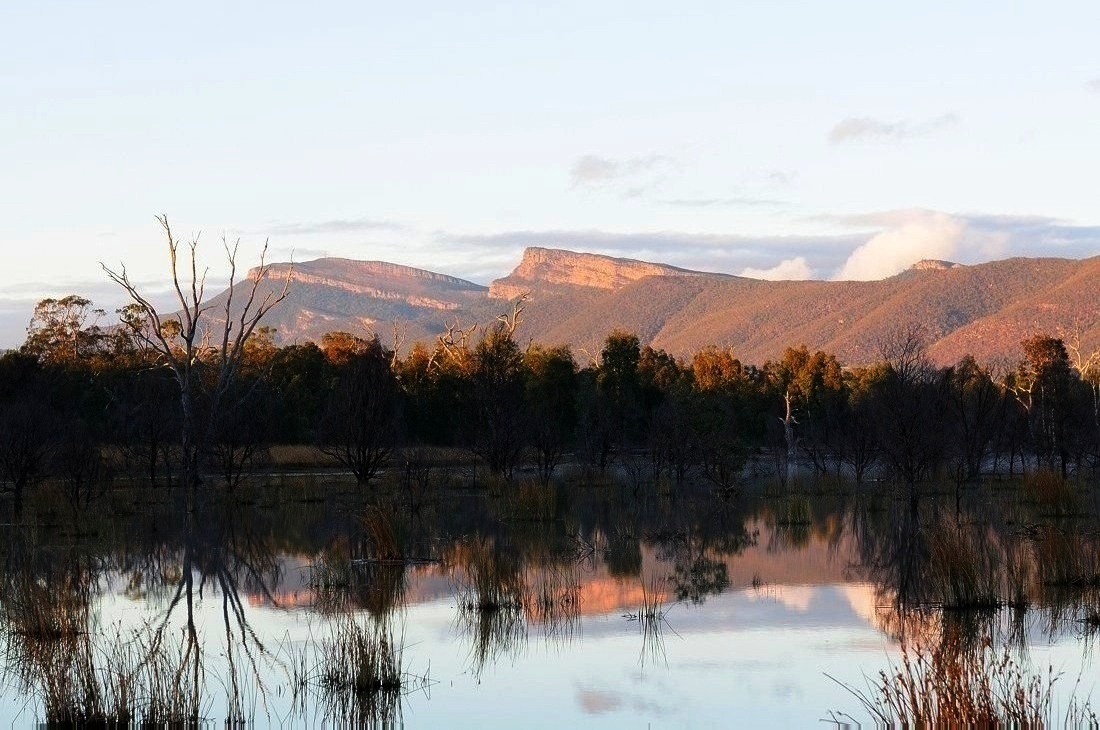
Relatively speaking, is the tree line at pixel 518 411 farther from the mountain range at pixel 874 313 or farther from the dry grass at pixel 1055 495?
the mountain range at pixel 874 313

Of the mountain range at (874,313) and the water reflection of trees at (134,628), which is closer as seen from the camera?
the water reflection of trees at (134,628)

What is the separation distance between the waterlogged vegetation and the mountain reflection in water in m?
0.05

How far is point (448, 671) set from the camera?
11.7 m

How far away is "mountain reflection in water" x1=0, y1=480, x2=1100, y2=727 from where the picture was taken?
10.2 metres

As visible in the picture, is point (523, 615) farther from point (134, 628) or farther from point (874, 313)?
point (874, 313)

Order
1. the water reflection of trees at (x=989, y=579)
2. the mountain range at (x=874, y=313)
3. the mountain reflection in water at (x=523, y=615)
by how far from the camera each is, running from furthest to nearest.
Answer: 1. the mountain range at (x=874, y=313)
2. the water reflection of trees at (x=989, y=579)
3. the mountain reflection in water at (x=523, y=615)

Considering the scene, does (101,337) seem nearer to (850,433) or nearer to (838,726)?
(850,433)

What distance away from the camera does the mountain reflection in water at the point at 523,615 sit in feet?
33.5

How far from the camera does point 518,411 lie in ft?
123

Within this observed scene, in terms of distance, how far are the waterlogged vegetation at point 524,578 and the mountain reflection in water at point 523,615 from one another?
0.05 meters

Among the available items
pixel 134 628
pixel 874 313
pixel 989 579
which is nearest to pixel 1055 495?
pixel 989 579

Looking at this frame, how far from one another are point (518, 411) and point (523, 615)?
22.9 metres

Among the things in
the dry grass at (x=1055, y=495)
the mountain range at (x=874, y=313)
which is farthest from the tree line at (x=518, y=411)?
the mountain range at (x=874, y=313)

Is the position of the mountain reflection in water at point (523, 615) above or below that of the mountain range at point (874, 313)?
below
